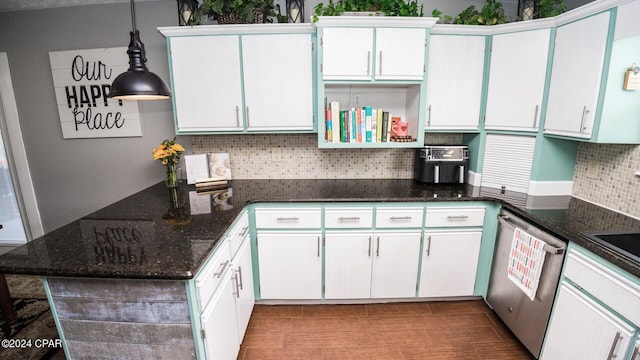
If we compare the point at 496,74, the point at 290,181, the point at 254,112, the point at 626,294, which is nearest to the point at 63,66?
the point at 254,112

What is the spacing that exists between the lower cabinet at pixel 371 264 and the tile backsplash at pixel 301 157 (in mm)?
738

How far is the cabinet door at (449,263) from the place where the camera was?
2256 mm

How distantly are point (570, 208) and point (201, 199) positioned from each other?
264 cm

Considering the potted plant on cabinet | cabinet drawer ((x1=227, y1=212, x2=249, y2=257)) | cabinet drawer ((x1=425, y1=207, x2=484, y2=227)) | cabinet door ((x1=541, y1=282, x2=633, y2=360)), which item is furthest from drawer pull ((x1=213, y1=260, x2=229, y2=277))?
cabinet door ((x1=541, y1=282, x2=633, y2=360))

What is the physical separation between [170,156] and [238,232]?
107cm

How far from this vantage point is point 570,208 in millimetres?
1980

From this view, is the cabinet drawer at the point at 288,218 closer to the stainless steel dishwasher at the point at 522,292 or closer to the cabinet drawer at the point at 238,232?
the cabinet drawer at the point at 238,232

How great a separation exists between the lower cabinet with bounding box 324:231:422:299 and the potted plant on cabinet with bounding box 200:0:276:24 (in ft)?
5.80

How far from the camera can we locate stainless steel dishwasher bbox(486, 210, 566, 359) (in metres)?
1.66

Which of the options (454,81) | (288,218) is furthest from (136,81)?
(454,81)

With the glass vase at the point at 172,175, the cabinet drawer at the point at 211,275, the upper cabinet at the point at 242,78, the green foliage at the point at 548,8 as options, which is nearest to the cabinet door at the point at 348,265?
the cabinet drawer at the point at 211,275

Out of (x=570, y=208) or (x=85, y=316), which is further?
(x=570, y=208)

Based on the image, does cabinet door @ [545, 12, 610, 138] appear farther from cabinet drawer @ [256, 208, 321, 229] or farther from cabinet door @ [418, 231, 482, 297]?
cabinet drawer @ [256, 208, 321, 229]

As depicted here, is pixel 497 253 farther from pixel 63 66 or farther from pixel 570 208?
pixel 63 66
